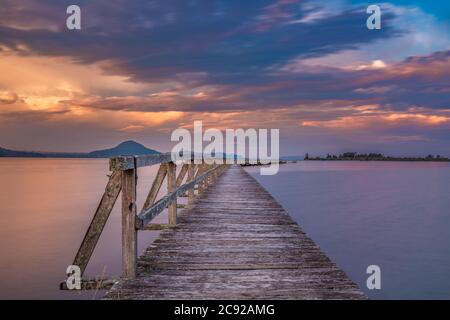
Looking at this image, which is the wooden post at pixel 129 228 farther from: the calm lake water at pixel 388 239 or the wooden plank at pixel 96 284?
the calm lake water at pixel 388 239

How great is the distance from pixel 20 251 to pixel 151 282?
14874mm

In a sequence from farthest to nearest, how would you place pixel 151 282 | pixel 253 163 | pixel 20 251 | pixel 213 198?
pixel 253 163 < pixel 20 251 < pixel 213 198 < pixel 151 282

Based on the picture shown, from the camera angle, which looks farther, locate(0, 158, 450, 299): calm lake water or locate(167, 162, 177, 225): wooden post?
locate(0, 158, 450, 299): calm lake water

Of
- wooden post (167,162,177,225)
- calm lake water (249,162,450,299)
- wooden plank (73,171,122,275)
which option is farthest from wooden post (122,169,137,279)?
calm lake water (249,162,450,299)

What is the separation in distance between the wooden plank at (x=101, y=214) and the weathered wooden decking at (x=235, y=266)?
62 centimetres

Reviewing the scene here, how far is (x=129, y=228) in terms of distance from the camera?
16.4 ft

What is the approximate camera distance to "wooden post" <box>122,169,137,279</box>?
4.92 m

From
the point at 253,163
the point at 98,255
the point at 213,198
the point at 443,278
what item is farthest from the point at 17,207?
the point at 253,163

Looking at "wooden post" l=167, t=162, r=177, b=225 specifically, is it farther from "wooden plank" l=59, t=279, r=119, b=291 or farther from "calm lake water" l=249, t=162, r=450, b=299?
"calm lake water" l=249, t=162, r=450, b=299

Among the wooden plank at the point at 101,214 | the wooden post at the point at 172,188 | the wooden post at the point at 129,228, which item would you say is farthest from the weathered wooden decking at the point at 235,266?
the wooden plank at the point at 101,214

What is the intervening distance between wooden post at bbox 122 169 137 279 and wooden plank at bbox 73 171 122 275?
0.14 metres
